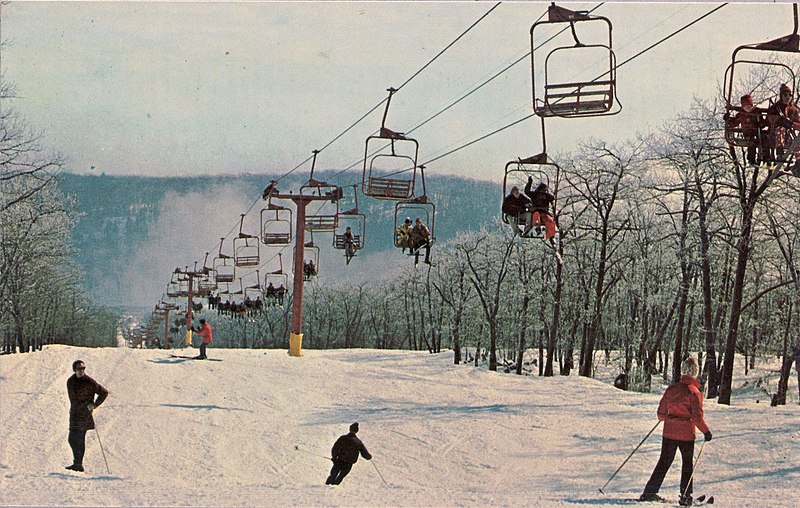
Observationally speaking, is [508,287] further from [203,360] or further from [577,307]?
[203,360]

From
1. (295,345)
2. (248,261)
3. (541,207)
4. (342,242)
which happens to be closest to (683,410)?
(541,207)

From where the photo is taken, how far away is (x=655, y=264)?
45.7m

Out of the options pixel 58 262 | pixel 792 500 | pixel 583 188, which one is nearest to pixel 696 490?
pixel 792 500

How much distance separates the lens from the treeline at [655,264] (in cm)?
2766

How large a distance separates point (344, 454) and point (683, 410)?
478 cm

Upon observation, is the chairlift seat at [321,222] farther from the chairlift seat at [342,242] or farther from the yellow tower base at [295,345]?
the yellow tower base at [295,345]

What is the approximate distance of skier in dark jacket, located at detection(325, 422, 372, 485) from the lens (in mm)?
12531

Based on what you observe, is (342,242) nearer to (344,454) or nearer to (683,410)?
(344,454)

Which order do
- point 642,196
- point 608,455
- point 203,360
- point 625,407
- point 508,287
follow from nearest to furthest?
point 608,455, point 625,407, point 203,360, point 642,196, point 508,287

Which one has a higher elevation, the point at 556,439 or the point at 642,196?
the point at 642,196

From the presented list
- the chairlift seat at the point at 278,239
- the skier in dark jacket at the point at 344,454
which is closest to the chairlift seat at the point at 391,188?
the skier in dark jacket at the point at 344,454

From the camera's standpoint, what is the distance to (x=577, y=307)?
45.7 m

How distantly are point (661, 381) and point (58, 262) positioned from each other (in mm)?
34039

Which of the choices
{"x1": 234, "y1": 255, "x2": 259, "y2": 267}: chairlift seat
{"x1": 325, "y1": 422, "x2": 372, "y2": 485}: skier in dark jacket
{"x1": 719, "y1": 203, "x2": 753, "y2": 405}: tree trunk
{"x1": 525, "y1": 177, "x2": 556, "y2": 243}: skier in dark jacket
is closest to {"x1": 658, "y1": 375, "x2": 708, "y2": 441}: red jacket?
{"x1": 525, "y1": 177, "x2": 556, "y2": 243}: skier in dark jacket
